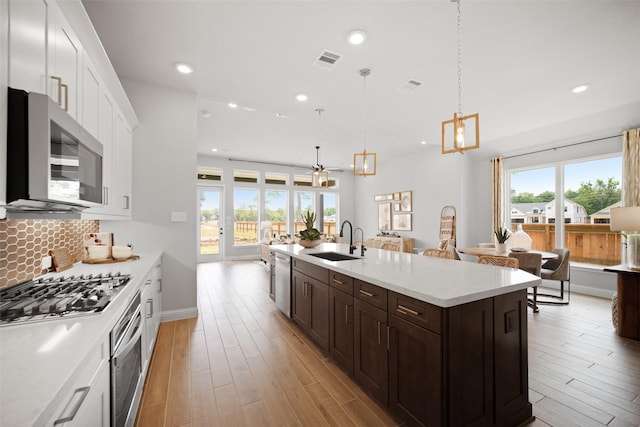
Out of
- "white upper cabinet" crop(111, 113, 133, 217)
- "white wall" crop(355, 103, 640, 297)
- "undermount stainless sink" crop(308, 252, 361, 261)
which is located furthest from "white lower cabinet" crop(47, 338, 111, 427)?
"white wall" crop(355, 103, 640, 297)

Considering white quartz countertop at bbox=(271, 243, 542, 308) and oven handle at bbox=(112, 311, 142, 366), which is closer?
oven handle at bbox=(112, 311, 142, 366)

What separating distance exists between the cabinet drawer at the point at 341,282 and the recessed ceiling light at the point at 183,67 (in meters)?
2.73

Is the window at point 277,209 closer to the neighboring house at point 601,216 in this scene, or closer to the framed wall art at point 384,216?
the framed wall art at point 384,216

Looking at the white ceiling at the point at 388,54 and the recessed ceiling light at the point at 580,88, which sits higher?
the white ceiling at the point at 388,54

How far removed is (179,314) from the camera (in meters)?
3.48

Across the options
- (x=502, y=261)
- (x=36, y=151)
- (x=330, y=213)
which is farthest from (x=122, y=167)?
(x=330, y=213)

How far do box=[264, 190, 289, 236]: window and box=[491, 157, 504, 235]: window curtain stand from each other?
6.05 meters

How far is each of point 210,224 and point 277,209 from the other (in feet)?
7.23

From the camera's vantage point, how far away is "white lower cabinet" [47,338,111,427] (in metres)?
0.78

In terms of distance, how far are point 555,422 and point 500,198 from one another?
5.34 meters

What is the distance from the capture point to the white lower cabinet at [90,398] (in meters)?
0.78

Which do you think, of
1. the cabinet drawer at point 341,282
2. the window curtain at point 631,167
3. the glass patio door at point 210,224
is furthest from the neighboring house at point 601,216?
the glass patio door at point 210,224

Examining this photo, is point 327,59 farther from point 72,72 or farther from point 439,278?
point 439,278

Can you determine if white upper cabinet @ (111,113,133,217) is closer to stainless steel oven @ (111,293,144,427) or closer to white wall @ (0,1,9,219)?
stainless steel oven @ (111,293,144,427)
